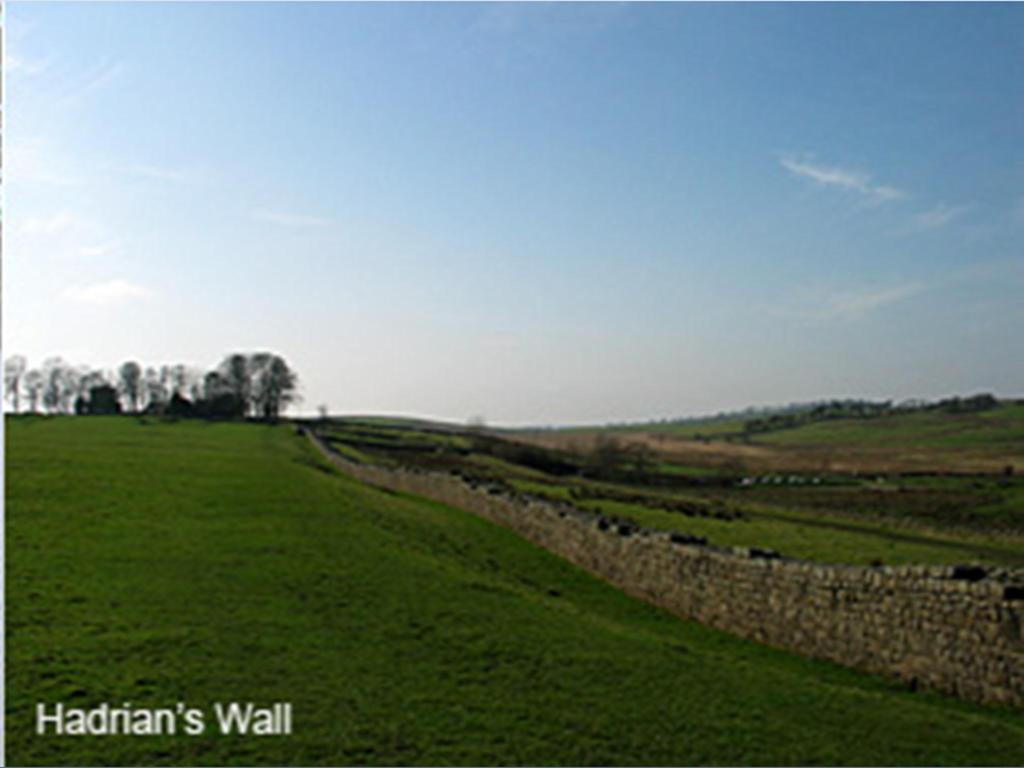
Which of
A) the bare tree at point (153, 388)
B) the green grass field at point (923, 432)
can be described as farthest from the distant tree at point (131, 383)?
the green grass field at point (923, 432)

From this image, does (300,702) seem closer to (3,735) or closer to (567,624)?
(3,735)

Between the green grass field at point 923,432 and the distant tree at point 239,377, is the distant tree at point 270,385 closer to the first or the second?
the distant tree at point 239,377

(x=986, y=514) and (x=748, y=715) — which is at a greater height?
(x=748, y=715)

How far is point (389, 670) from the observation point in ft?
29.5

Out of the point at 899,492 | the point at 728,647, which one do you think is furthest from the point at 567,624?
the point at 899,492

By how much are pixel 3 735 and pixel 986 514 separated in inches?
2012

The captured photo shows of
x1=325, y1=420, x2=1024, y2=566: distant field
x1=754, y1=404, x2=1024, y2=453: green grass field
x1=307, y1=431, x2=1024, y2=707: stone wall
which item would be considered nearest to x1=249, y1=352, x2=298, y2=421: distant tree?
x1=325, y1=420, x2=1024, y2=566: distant field

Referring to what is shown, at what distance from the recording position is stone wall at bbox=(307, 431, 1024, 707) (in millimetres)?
10633

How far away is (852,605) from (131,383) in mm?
139735

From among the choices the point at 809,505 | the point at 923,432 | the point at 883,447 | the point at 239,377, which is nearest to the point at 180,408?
the point at 239,377

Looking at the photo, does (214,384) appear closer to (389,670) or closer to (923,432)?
(923,432)

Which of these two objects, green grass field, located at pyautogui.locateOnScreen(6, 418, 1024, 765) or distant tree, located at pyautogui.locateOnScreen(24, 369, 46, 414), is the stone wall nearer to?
green grass field, located at pyautogui.locateOnScreen(6, 418, 1024, 765)

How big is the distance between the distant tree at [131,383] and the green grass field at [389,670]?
128469 millimetres

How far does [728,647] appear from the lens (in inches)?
551
